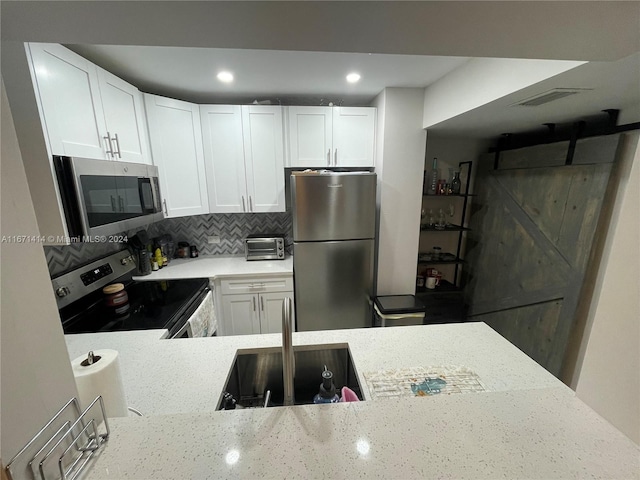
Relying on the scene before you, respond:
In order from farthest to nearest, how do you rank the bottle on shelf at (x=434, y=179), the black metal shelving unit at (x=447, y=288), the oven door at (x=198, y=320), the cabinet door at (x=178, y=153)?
the black metal shelving unit at (x=447, y=288)
the bottle on shelf at (x=434, y=179)
the cabinet door at (x=178, y=153)
the oven door at (x=198, y=320)

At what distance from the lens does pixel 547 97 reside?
1.29m

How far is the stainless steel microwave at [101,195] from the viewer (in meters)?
1.19

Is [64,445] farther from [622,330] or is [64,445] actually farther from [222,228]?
[222,228]

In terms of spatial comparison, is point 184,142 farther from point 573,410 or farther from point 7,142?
point 573,410

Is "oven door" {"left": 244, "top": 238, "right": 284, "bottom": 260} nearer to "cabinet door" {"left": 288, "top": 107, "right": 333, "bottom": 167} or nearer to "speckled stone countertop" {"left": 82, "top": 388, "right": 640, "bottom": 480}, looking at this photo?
"cabinet door" {"left": 288, "top": 107, "right": 333, "bottom": 167}

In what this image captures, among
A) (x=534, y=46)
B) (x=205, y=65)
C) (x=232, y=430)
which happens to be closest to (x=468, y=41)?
(x=534, y=46)

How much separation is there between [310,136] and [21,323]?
2242 millimetres

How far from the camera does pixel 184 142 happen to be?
2.11 m

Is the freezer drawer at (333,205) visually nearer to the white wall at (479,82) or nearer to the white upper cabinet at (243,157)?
the white upper cabinet at (243,157)

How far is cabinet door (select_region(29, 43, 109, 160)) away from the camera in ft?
3.62

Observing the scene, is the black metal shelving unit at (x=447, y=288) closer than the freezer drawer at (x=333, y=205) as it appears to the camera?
No

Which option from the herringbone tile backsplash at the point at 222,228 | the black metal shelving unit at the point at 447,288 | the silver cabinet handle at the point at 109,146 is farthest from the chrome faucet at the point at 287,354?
the black metal shelving unit at the point at 447,288

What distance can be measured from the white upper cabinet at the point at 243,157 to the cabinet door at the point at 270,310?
0.84 meters

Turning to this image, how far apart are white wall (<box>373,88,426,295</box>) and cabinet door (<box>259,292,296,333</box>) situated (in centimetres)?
100
